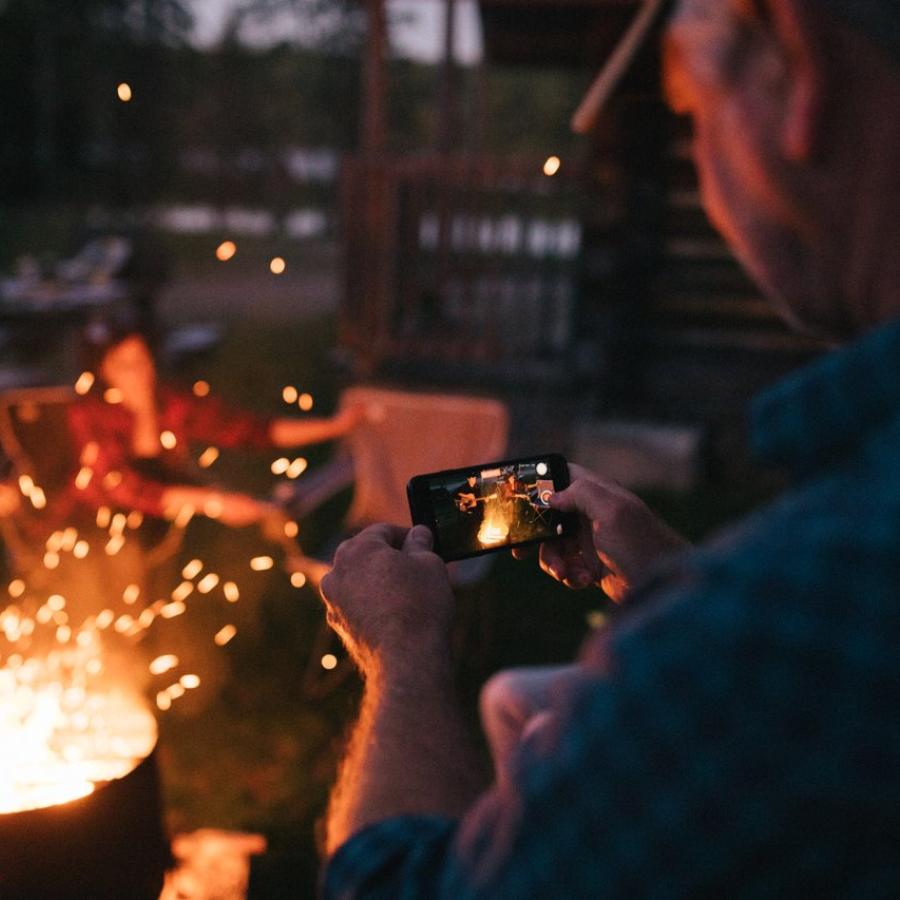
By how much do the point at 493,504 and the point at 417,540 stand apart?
0.35 meters

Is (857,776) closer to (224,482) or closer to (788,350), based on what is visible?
(224,482)

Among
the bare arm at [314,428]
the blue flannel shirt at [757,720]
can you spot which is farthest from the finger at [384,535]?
the bare arm at [314,428]

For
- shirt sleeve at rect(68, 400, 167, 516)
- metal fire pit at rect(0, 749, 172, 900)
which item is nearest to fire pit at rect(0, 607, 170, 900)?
metal fire pit at rect(0, 749, 172, 900)

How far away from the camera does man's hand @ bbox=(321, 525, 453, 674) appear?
3.62 feet

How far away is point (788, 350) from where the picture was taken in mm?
7543

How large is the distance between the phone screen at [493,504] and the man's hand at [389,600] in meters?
0.27

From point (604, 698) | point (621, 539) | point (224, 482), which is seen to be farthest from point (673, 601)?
point (224, 482)

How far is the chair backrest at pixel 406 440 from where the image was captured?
4.42 m

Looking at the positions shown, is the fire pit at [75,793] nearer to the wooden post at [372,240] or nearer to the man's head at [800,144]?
the man's head at [800,144]

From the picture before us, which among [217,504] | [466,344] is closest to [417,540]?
[217,504]

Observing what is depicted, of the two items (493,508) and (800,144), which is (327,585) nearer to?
(493,508)

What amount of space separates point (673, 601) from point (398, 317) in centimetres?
721

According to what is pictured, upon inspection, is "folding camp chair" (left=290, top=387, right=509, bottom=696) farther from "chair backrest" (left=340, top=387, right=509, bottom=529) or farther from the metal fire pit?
the metal fire pit

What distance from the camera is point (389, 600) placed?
1.15m
